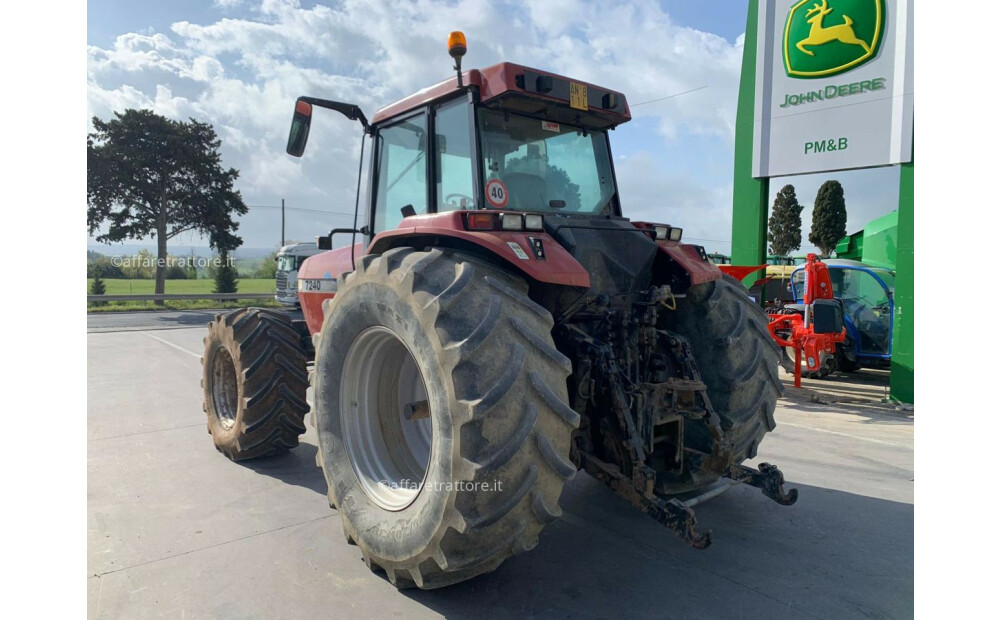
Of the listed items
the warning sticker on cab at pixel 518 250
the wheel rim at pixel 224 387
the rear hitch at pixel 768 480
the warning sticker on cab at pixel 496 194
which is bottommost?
the rear hitch at pixel 768 480

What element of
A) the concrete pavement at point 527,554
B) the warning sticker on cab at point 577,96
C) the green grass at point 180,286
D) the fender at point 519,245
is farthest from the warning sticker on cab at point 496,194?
the green grass at point 180,286

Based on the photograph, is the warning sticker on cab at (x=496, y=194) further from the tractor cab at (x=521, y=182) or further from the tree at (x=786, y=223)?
the tree at (x=786, y=223)

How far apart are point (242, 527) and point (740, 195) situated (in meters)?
9.08

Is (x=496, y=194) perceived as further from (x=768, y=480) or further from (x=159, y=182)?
(x=159, y=182)

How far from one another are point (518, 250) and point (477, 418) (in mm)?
873

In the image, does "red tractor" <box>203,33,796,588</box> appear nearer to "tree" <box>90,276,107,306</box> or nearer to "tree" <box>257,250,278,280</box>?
"tree" <box>90,276,107,306</box>

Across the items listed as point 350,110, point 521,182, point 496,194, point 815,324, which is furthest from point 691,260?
point 815,324

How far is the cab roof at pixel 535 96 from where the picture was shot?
3396mm

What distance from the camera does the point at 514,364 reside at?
2566 millimetres

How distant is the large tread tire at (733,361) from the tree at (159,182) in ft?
90.9

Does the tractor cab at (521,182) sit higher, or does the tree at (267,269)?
the tree at (267,269)

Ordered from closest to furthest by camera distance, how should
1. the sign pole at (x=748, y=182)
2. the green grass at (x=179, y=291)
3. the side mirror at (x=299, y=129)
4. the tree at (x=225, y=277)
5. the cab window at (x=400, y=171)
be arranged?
the cab window at (x=400, y=171), the side mirror at (x=299, y=129), the sign pole at (x=748, y=182), the green grass at (x=179, y=291), the tree at (x=225, y=277)

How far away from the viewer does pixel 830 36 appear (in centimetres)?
866

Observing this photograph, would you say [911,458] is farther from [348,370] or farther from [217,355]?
[217,355]
